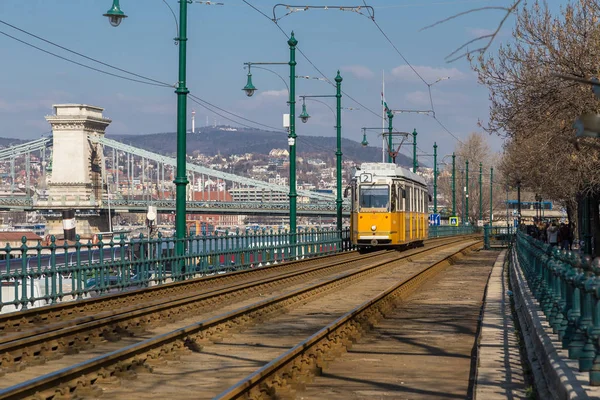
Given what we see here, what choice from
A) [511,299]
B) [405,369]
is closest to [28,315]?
[405,369]

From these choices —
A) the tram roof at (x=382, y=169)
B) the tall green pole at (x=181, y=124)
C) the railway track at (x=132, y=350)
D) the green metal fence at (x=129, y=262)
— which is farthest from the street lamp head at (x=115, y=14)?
the tram roof at (x=382, y=169)

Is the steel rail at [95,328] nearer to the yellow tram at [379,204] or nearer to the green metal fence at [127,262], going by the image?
the green metal fence at [127,262]

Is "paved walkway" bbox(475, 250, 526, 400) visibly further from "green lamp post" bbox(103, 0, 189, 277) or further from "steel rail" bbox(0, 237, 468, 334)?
"green lamp post" bbox(103, 0, 189, 277)

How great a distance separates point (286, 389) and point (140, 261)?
12.9 meters

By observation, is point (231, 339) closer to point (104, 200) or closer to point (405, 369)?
point (405, 369)

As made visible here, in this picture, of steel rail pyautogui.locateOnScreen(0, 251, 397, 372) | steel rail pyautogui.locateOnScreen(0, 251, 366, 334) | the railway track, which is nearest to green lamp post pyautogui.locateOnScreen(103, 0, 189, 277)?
steel rail pyautogui.locateOnScreen(0, 251, 366, 334)

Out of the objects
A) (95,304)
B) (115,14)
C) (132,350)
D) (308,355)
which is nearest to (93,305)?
(95,304)

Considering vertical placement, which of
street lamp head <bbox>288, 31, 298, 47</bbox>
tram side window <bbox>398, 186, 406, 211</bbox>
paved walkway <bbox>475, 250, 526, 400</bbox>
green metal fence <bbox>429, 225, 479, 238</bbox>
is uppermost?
street lamp head <bbox>288, 31, 298, 47</bbox>

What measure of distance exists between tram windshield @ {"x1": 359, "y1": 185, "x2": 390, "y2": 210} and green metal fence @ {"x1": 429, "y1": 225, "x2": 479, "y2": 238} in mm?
31166

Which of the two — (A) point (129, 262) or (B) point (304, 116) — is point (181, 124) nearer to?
(A) point (129, 262)

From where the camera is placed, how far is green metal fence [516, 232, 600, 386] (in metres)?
7.59

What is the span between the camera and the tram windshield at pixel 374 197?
Answer: 39.4 m

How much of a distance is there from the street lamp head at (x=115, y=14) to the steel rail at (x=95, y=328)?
20.5 ft

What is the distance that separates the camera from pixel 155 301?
17.7 m
